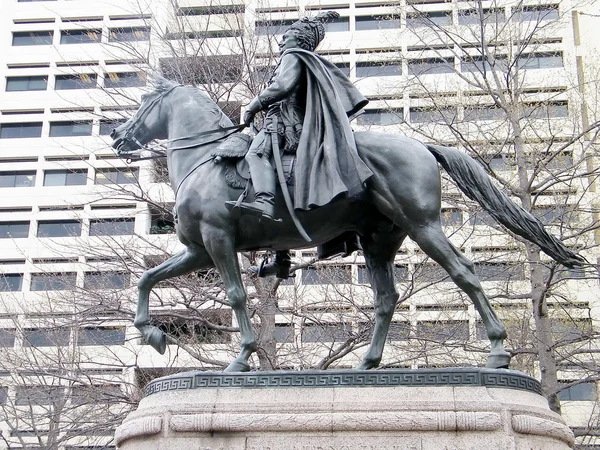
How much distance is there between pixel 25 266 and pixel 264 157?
33.1 meters

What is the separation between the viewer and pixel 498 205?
7.81 meters

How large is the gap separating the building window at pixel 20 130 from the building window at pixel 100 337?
23898mm

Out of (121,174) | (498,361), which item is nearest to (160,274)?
(498,361)

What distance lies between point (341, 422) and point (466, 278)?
6.11ft

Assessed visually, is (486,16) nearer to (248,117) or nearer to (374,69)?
(248,117)

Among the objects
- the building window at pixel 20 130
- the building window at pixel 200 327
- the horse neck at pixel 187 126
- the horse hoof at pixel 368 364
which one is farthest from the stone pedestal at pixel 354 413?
the building window at pixel 20 130

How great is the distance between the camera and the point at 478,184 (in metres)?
7.82

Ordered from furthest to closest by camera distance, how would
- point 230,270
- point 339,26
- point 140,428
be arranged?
1. point 339,26
2. point 230,270
3. point 140,428

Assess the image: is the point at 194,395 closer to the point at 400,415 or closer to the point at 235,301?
the point at 235,301

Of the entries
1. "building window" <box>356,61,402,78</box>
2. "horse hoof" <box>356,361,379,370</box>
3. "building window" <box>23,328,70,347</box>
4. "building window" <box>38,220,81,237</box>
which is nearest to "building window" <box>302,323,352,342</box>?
"building window" <box>23,328,70,347</box>

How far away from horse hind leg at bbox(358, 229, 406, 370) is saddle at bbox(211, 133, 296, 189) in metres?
1.13

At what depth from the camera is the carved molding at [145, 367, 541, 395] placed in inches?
260

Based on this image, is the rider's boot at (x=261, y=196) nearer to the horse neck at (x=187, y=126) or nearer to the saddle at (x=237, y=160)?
the saddle at (x=237, y=160)

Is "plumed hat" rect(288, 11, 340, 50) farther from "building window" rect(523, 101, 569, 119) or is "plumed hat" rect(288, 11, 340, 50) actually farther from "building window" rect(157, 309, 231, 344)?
"building window" rect(523, 101, 569, 119)
